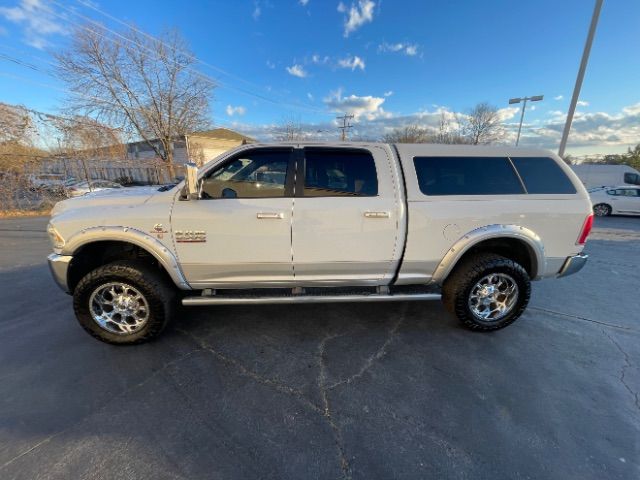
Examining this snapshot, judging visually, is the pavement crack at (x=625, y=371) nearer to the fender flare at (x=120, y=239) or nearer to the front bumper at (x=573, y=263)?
the front bumper at (x=573, y=263)

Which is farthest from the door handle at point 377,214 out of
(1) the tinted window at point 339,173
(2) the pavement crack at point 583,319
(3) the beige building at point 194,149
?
(3) the beige building at point 194,149

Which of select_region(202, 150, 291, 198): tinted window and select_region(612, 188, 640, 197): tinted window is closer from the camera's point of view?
select_region(202, 150, 291, 198): tinted window

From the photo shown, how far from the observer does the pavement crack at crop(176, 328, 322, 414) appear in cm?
224

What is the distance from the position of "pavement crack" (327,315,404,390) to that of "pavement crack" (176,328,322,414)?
0.24 m

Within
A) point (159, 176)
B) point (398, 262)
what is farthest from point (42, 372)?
point (159, 176)

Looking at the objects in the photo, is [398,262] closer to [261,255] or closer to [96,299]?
[261,255]

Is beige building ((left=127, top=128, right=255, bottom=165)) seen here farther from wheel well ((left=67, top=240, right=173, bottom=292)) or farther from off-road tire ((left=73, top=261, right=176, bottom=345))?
off-road tire ((left=73, top=261, right=176, bottom=345))

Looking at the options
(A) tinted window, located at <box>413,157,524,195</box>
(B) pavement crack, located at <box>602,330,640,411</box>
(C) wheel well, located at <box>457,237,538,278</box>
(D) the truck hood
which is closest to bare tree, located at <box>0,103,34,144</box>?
(D) the truck hood

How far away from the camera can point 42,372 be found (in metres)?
2.52

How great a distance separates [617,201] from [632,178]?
7636 mm

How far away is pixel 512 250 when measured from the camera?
329 centimetres

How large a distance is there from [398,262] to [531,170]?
69.9 inches

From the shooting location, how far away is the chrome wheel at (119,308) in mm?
2826

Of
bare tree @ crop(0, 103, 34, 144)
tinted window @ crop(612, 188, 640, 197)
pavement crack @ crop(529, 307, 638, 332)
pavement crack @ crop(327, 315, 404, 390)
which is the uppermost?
bare tree @ crop(0, 103, 34, 144)
